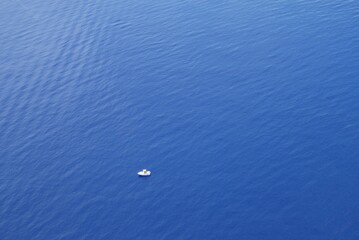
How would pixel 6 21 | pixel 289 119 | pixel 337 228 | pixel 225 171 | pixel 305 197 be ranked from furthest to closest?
1. pixel 6 21
2. pixel 289 119
3. pixel 225 171
4. pixel 305 197
5. pixel 337 228

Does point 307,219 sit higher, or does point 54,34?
point 54,34

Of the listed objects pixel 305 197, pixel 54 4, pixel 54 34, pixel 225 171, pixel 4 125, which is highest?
pixel 54 4

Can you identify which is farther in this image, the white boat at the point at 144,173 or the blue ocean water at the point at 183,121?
the white boat at the point at 144,173

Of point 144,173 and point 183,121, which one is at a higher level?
point 183,121

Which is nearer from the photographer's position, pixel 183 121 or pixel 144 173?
pixel 144 173

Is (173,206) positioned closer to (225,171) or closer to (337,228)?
(225,171)

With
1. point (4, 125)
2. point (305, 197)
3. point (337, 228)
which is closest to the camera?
point (337, 228)

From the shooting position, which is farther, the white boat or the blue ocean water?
the white boat

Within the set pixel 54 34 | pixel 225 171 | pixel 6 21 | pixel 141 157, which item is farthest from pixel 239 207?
pixel 6 21
